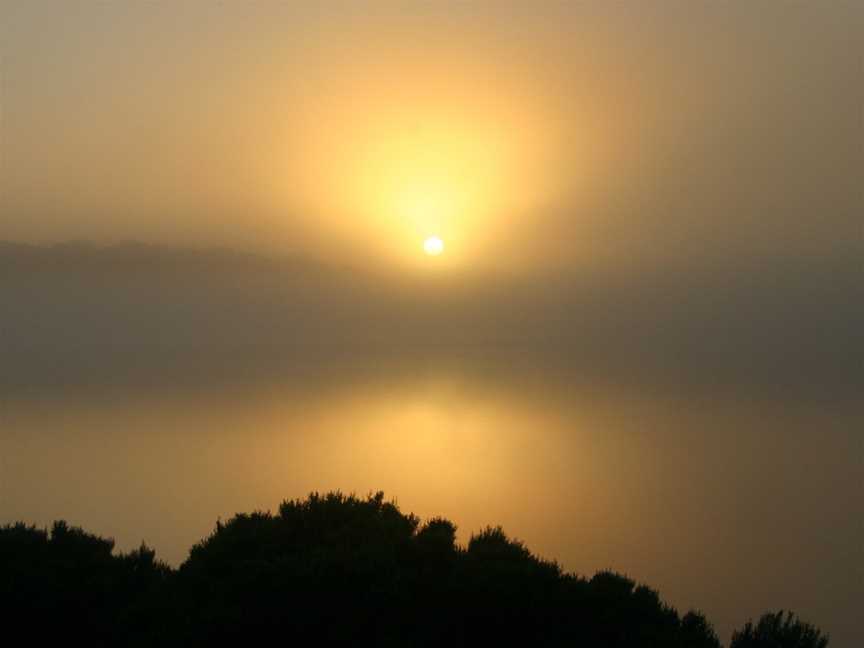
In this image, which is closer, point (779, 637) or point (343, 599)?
point (343, 599)

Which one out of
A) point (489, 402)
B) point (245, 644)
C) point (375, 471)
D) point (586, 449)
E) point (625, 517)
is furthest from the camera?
point (489, 402)

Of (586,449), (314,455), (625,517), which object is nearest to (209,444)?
(314,455)

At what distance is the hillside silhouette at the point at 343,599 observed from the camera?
13523 mm

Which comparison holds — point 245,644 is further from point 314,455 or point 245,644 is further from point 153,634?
point 314,455

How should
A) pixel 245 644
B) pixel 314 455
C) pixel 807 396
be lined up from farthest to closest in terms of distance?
pixel 807 396
pixel 314 455
pixel 245 644

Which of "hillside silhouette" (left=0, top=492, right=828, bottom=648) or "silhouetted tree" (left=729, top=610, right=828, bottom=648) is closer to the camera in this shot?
"hillside silhouette" (left=0, top=492, right=828, bottom=648)

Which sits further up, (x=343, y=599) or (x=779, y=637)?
(x=779, y=637)

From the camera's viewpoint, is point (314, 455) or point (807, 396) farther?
point (807, 396)

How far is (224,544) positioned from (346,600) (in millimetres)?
3978

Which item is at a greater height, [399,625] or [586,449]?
[586,449]

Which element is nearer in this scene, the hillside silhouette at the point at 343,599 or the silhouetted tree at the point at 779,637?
the hillside silhouette at the point at 343,599

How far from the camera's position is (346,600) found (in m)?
13.8

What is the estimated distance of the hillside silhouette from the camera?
44.4 feet

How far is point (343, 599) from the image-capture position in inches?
542
